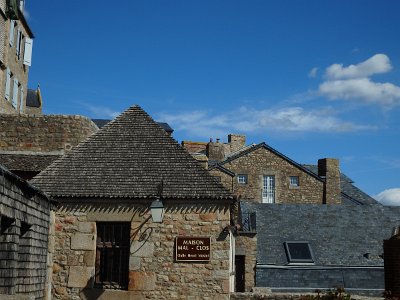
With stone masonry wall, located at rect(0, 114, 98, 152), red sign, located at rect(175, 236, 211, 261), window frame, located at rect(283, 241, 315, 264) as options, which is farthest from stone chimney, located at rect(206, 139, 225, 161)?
red sign, located at rect(175, 236, 211, 261)

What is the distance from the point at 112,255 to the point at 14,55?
69.7 ft

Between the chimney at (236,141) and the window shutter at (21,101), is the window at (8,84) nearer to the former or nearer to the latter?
the window shutter at (21,101)

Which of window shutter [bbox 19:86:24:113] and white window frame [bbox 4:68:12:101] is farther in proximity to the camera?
window shutter [bbox 19:86:24:113]

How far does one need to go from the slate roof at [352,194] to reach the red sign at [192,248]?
23.1 meters

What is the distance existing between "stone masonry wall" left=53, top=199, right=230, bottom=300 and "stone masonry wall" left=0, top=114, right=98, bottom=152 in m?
2.74

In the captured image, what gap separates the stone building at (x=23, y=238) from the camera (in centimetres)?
963

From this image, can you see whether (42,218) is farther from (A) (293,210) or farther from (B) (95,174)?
(A) (293,210)

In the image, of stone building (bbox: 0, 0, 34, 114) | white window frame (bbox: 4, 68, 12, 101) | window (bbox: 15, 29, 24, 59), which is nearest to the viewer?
stone building (bbox: 0, 0, 34, 114)

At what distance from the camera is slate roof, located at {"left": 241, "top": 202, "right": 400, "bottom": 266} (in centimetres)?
2089

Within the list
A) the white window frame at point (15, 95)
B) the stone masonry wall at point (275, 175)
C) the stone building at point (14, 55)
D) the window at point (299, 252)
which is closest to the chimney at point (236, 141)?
the stone masonry wall at point (275, 175)

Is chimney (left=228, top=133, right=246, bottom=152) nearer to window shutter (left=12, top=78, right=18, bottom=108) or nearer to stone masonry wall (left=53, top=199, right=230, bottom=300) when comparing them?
window shutter (left=12, top=78, right=18, bottom=108)

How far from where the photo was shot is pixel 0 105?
27.8 metres

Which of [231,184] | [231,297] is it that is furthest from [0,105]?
[231,297]

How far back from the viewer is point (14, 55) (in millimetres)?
31078
